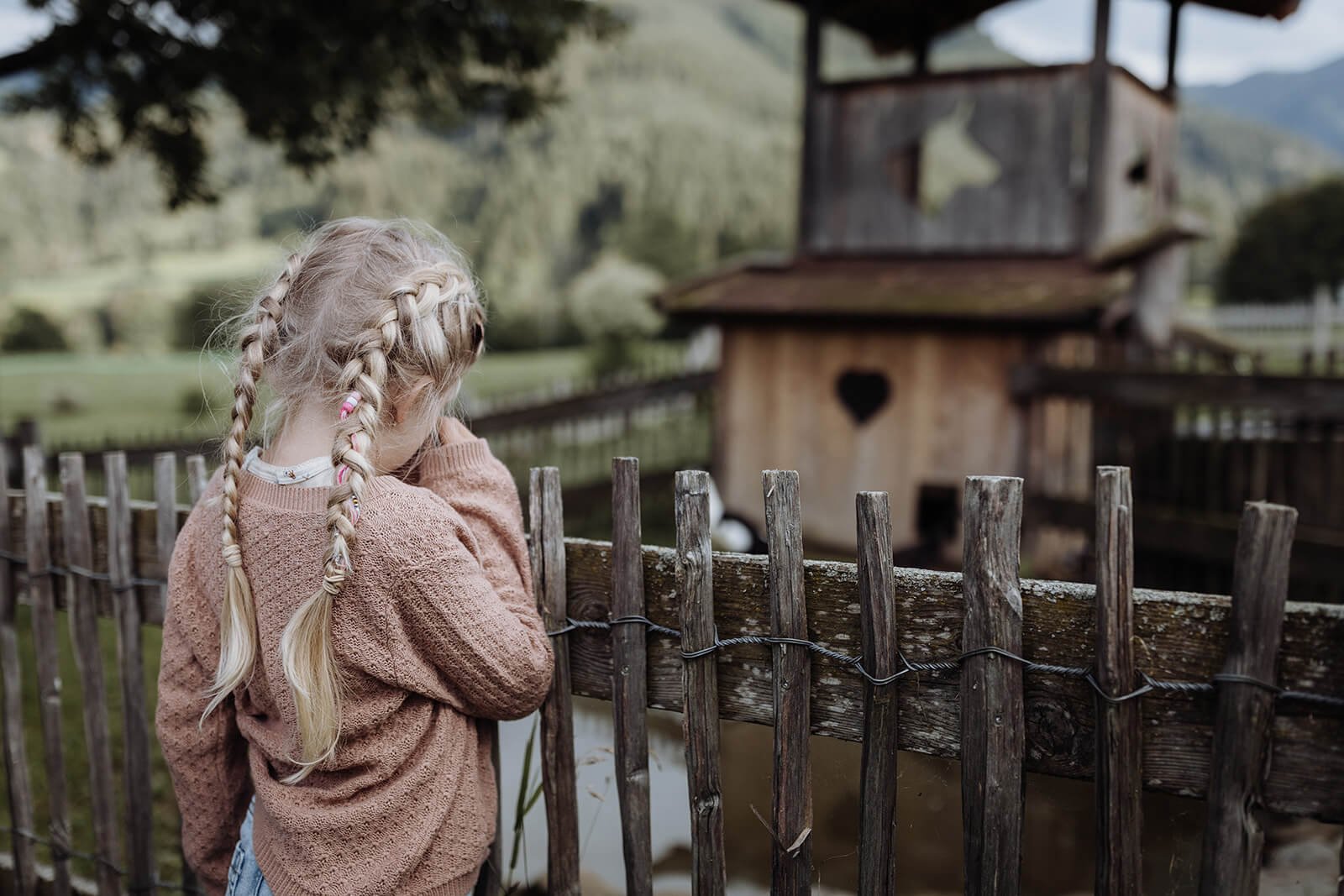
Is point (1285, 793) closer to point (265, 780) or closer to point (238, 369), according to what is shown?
point (265, 780)

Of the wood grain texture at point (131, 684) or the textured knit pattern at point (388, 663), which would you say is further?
the wood grain texture at point (131, 684)

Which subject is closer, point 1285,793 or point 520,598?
point 1285,793

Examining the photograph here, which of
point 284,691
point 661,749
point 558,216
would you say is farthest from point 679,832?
point 558,216

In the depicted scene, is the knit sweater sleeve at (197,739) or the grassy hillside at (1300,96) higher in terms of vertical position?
the grassy hillside at (1300,96)

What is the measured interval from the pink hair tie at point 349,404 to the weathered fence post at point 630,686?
1.87 ft

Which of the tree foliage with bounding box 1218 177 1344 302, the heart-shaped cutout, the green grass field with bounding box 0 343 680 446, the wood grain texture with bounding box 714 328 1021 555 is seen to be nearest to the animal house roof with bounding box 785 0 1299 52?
the wood grain texture with bounding box 714 328 1021 555

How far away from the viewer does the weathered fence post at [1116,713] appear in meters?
1.60

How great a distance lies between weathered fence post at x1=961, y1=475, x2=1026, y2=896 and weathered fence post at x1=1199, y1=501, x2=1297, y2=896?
1.01 feet

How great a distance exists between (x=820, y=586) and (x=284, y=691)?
1026 mm

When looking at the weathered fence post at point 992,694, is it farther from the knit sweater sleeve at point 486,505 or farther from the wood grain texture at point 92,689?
the wood grain texture at point 92,689

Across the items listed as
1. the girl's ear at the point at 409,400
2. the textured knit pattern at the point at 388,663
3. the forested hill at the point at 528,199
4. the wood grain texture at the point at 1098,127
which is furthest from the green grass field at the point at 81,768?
the forested hill at the point at 528,199

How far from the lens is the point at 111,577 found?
2779 mm

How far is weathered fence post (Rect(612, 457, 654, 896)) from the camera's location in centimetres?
209

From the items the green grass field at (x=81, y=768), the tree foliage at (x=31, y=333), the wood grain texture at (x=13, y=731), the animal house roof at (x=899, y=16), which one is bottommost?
the green grass field at (x=81, y=768)
